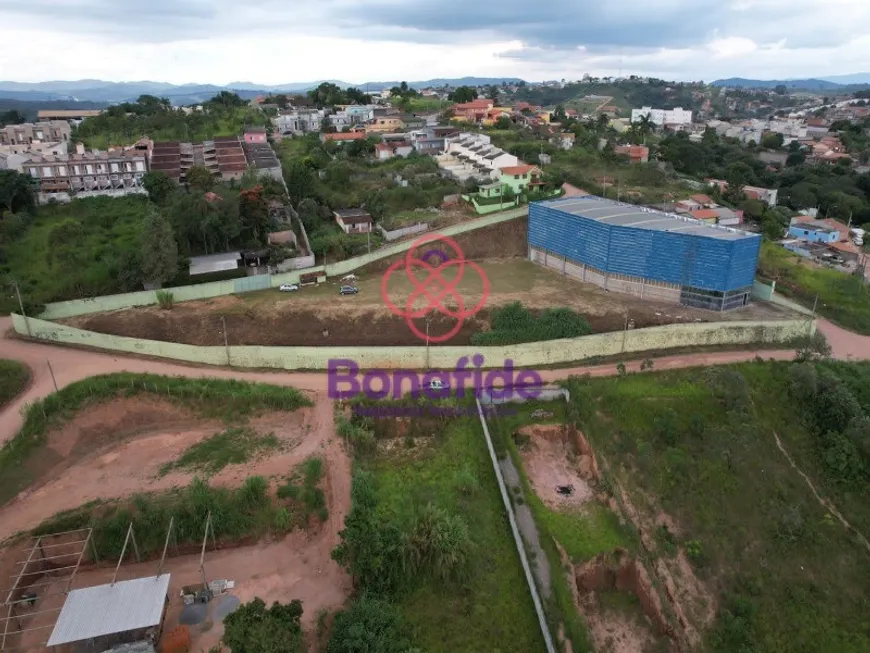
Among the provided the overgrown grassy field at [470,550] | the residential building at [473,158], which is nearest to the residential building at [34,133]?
the residential building at [473,158]

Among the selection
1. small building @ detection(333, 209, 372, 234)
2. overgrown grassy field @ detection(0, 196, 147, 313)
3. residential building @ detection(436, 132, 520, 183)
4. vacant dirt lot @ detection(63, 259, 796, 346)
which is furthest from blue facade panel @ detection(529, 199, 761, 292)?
overgrown grassy field @ detection(0, 196, 147, 313)

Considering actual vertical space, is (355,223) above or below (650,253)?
below

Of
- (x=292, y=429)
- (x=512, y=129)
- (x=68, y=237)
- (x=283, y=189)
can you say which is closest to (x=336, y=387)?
(x=292, y=429)

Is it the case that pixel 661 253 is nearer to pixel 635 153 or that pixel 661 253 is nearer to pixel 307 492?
pixel 307 492

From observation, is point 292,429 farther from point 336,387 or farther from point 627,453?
point 627,453

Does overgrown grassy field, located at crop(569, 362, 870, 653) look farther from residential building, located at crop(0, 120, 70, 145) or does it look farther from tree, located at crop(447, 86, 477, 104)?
tree, located at crop(447, 86, 477, 104)

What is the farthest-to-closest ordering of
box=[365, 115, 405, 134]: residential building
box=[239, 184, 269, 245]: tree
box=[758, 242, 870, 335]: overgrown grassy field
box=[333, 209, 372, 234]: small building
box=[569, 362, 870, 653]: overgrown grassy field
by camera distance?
1. box=[365, 115, 405, 134]: residential building
2. box=[333, 209, 372, 234]: small building
3. box=[239, 184, 269, 245]: tree
4. box=[758, 242, 870, 335]: overgrown grassy field
5. box=[569, 362, 870, 653]: overgrown grassy field

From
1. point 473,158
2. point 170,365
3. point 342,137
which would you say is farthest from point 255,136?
point 170,365

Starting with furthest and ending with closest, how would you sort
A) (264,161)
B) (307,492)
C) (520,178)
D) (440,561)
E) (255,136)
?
(255,136) < (264,161) < (520,178) < (307,492) < (440,561)
